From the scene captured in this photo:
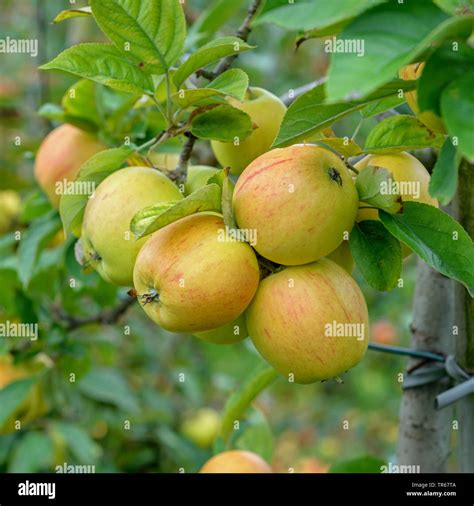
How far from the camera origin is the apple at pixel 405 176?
25.1 inches

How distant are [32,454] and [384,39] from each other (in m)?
1.11

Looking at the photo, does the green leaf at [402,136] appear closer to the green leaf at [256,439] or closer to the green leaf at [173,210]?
the green leaf at [173,210]

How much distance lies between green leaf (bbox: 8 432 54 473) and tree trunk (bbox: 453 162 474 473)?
792 mm

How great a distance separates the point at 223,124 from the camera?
68 centimetres

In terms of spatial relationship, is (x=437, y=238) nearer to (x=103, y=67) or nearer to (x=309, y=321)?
(x=309, y=321)

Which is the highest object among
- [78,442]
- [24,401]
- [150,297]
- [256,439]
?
[150,297]

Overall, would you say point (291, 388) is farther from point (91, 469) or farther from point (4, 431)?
point (91, 469)

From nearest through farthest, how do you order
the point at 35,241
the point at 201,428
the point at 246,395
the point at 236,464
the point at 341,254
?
the point at 341,254
the point at 236,464
the point at 246,395
the point at 35,241
the point at 201,428

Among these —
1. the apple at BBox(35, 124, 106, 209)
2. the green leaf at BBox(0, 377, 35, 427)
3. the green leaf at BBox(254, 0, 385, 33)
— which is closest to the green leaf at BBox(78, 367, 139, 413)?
the green leaf at BBox(0, 377, 35, 427)

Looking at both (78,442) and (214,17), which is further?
(78,442)

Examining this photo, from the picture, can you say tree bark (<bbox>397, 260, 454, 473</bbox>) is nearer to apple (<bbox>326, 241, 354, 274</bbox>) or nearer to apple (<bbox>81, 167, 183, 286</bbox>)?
apple (<bbox>326, 241, 354, 274</bbox>)

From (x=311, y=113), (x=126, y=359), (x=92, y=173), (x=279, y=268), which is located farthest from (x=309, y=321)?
(x=126, y=359)

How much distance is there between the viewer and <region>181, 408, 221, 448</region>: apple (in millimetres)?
1817
